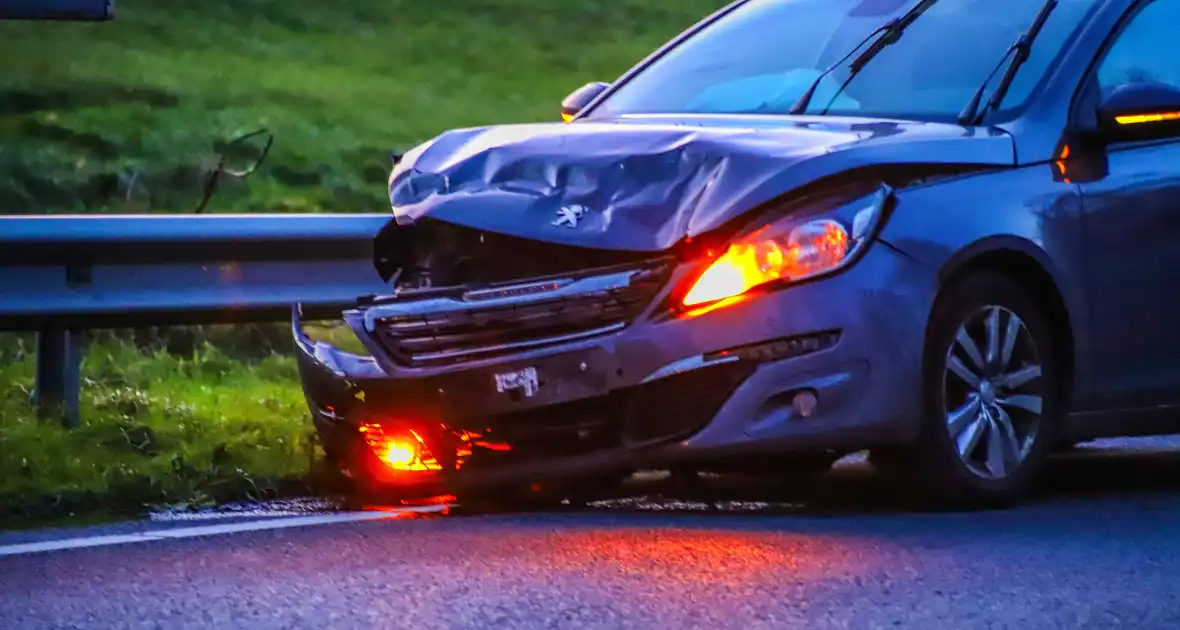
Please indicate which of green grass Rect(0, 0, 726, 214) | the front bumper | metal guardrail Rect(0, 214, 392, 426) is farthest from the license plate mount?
green grass Rect(0, 0, 726, 214)

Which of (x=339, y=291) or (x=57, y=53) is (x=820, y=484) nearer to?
(x=339, y=291)

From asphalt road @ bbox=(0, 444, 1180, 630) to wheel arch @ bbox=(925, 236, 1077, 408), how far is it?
1.66 feet

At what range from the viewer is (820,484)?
7.00 m

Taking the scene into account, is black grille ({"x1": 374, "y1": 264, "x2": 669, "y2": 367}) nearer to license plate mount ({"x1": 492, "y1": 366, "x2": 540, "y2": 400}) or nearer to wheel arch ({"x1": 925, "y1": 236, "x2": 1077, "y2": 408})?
license plate mount ({"x1": 492, "y1": 366, "x2": 540, "y2": 400})

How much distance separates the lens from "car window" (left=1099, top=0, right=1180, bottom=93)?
6.84 meters

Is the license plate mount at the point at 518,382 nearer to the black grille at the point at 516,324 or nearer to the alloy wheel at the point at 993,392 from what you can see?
the black grille at the point at 516,324

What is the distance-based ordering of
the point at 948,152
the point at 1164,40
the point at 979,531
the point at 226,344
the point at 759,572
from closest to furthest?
the point at 759,572, the point at 979,531, the point at 948,152, the point at 1164,40, the point at 226,344

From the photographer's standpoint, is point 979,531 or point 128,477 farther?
point 128,477

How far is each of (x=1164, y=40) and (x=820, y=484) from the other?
1.79 m

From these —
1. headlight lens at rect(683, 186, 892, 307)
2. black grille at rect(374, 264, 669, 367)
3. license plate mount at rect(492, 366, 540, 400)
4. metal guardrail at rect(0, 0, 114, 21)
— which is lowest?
license plate mount at rect(492, 366, 540, 400)

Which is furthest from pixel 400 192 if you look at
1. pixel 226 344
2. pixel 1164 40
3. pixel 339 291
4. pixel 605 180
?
pixel 226 344

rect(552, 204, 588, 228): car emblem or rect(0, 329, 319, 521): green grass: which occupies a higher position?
rect(552, 204, 588, 228): car emblem

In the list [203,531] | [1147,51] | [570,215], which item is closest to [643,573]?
[570,215]

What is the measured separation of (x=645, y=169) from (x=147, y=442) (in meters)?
2.15
